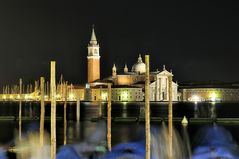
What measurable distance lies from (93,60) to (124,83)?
236 inches

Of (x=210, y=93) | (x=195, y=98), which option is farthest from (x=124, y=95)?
(x=210, y=93)

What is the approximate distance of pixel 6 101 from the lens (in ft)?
333

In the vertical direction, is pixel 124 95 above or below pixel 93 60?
below

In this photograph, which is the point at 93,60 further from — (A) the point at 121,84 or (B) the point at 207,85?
(B) the point at 207,85

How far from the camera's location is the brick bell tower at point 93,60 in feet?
277

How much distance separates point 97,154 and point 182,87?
72.4 meters

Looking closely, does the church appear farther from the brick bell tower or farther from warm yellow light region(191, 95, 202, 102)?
warm yellow light region(191, 95, 202, 102)

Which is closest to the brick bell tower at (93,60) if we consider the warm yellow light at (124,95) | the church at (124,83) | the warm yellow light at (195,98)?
the church at (124,83)

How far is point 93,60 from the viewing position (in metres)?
84.2

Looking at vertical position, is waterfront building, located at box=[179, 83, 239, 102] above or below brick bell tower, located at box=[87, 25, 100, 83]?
below

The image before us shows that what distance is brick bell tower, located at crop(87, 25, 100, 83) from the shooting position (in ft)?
277

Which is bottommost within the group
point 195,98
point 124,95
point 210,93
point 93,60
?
point 195,98

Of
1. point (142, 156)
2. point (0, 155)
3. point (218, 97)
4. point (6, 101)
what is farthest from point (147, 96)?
point (6, 101)

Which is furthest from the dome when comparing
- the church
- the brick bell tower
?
the brick bell tower
